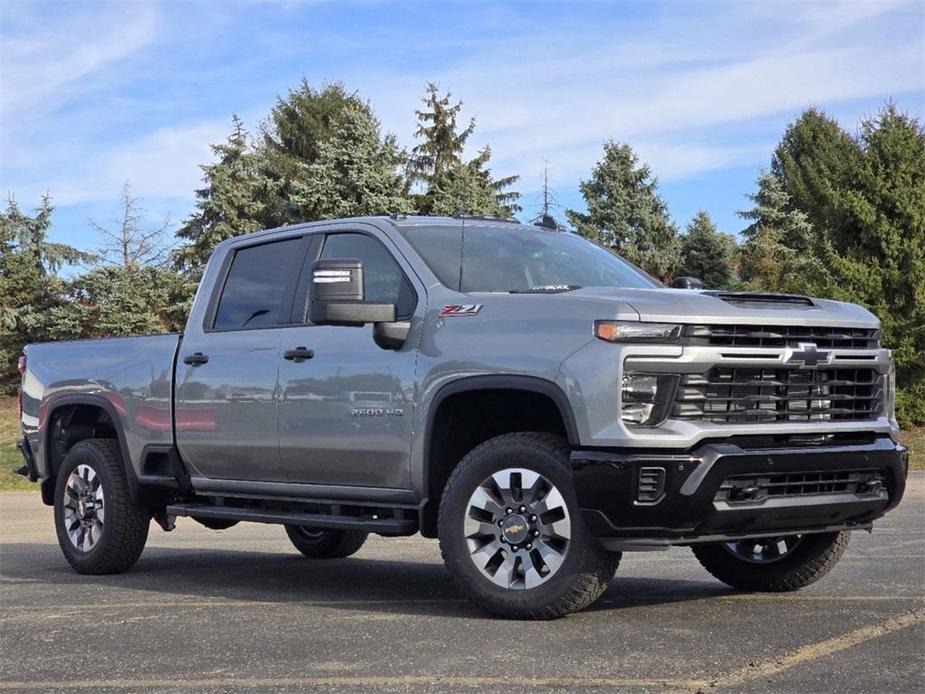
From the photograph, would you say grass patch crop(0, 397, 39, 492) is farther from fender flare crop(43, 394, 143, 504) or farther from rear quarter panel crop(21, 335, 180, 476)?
fender flare crop(43, 394, 143, 504)

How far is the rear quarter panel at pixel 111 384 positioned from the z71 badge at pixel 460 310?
93.5 inches

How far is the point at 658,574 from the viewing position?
8.69m

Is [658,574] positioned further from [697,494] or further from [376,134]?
[376,134]

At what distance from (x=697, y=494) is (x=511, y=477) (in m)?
0.90

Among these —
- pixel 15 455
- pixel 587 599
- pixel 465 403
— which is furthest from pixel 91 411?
pixel 15 455

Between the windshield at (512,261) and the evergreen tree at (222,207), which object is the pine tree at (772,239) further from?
the windshield at (512,261)

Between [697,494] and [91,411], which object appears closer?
[697,494]

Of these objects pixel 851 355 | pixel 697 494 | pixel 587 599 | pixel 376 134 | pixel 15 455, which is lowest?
pixel 15 455

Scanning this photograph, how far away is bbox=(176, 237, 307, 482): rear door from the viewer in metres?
7.92

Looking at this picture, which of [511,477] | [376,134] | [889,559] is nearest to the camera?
[511,477]

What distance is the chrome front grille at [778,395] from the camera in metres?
6.23

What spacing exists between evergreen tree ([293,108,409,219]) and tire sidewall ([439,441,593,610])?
1204 inches

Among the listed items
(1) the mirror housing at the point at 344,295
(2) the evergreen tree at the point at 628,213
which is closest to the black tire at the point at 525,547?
(1) the mirror housing at the point at 344,295

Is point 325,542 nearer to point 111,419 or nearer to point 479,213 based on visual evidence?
point 111,419
